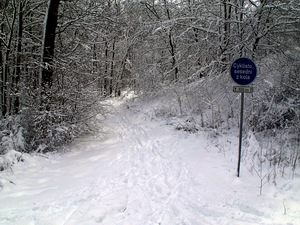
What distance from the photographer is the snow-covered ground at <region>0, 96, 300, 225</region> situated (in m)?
4.16

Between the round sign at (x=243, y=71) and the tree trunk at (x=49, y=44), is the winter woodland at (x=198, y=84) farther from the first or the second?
the round sign at (x=243, y=71)

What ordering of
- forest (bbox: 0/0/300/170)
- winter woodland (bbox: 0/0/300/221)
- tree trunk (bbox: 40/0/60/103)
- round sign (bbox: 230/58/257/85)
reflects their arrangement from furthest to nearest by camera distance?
→ tree trunk (bbox: 40/0/60/103) → forest (bbox: 0/0/300/170) → winter woodland (bbox: 0/0/300/221) → round sign (bbox: 230/58/257/85)

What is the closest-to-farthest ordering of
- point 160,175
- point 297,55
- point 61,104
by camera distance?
point 160,175 → point 297,55 → point 61,104

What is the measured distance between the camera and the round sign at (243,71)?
5430mm

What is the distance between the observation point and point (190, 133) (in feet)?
32.8

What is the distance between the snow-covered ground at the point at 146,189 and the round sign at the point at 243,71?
226 centimetres

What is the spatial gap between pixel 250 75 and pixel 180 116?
691 centimetres

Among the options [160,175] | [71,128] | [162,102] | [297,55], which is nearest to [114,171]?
[160,175]

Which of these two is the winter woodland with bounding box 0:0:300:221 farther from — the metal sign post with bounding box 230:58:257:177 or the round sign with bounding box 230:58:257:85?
the round sign with bounding box 230:58:257:85

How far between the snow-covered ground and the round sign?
2256mm

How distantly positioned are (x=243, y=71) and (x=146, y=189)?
11.1 ft

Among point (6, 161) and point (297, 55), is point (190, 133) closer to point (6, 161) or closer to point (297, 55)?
point (297, 55)

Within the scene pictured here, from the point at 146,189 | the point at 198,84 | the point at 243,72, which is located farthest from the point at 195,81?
the point at 146,189

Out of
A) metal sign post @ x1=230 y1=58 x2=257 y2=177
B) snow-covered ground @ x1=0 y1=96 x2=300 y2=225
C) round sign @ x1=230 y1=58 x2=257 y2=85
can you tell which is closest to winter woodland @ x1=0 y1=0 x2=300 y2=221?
snow-covered ground @ x1=0 y1=96 x2=300 y2=225
